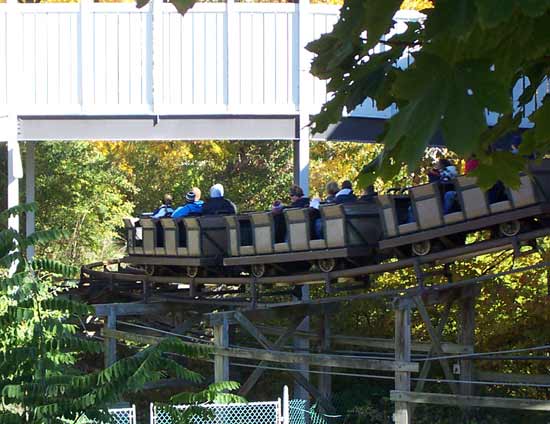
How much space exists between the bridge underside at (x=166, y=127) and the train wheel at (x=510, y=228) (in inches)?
222

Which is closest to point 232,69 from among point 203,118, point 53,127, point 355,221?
point 203,118

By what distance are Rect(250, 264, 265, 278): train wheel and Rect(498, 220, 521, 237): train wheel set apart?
4.25 meters

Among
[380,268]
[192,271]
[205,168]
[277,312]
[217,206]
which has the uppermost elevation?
[205,168]

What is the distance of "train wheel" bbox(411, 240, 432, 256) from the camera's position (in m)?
13.5

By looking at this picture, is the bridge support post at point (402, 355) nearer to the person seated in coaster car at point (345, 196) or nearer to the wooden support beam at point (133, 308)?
the person seated in coaster car at point (345, 196)

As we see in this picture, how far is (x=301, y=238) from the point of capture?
578 inches

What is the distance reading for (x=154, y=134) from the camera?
1805cm

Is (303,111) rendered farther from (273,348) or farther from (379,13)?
(379,13)

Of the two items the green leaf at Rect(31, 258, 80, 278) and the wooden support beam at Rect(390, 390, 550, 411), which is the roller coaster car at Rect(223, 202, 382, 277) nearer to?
the wooden support beam at Rect(390, 390, 550, 411)

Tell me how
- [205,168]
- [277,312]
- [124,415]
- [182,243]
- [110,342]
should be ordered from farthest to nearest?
[205,168] → [110,342] → [182,243] → [277,312] → [124,415]

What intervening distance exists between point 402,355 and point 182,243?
4.74 meters

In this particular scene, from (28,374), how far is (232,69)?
470 inches

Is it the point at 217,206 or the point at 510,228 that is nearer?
the point at 510,228

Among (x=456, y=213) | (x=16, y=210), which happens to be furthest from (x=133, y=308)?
(x=16, y=210)
